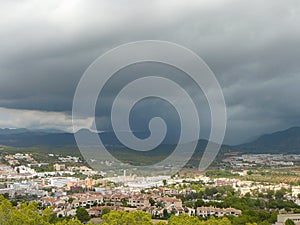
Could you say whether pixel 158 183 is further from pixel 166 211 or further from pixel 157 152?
pixel 157 152

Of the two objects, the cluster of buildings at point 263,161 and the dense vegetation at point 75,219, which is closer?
the dense vegetation at point 75,219

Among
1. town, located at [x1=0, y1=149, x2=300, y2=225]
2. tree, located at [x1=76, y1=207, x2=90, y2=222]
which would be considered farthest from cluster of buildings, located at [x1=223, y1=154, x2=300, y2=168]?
tree, located at [x1=76, y1=207, x2=90, y2=222]

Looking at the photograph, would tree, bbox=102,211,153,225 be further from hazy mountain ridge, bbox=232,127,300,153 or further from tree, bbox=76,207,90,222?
hazy mountain ridge, bbox=232,127,300,153

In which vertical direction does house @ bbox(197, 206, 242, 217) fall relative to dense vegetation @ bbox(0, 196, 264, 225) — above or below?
below

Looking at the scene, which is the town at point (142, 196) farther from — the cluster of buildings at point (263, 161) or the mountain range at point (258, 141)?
the mountain range at point (258, 141)

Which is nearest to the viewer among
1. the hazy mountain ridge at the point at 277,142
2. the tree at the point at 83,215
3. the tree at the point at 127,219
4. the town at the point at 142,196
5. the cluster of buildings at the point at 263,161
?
the tree at the point at 127,219

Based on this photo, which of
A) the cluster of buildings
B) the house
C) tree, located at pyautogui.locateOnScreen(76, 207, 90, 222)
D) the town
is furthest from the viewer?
the cluster of buildings

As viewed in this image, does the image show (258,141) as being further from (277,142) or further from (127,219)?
(127,219)

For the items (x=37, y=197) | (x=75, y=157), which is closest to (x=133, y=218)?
(x=37, y=197)

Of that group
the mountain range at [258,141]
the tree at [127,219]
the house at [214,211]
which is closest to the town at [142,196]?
the house at [214,211]

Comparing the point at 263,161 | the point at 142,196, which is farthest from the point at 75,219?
the point at 263,161

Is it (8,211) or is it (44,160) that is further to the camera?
(44,160)
